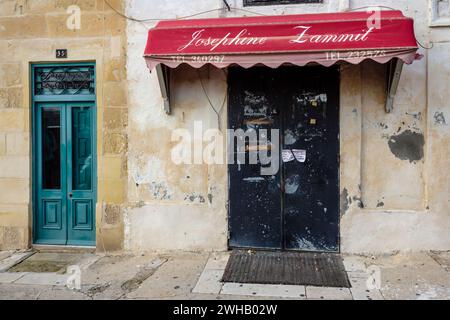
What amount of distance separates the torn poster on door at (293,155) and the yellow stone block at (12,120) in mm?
4283

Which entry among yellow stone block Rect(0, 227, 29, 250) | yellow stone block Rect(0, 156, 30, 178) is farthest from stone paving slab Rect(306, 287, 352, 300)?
yellow stone block Rect(0, 156, 30, 178)

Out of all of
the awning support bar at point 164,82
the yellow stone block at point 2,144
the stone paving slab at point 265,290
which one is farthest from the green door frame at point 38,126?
the stone paving slab at point 265,290

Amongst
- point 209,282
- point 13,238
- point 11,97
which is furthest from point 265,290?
point 11,97

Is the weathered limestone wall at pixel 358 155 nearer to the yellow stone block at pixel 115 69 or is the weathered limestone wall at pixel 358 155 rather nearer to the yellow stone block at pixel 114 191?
the yellow stone block at pixel 115 69

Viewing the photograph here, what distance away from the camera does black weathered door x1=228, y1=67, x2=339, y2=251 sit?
18.2ft

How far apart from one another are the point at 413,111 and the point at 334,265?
252 centimetres

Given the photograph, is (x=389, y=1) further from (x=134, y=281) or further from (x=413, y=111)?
(x=134, y=281)

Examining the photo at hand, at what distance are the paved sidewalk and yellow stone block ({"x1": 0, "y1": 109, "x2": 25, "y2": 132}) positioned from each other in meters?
2.11

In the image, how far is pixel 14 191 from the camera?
6.14 m

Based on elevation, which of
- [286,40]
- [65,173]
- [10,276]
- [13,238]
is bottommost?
[10,276]

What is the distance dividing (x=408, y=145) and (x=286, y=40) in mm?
2406

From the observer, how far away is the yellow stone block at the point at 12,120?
6094mm

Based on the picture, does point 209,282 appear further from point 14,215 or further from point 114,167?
point 14,215
